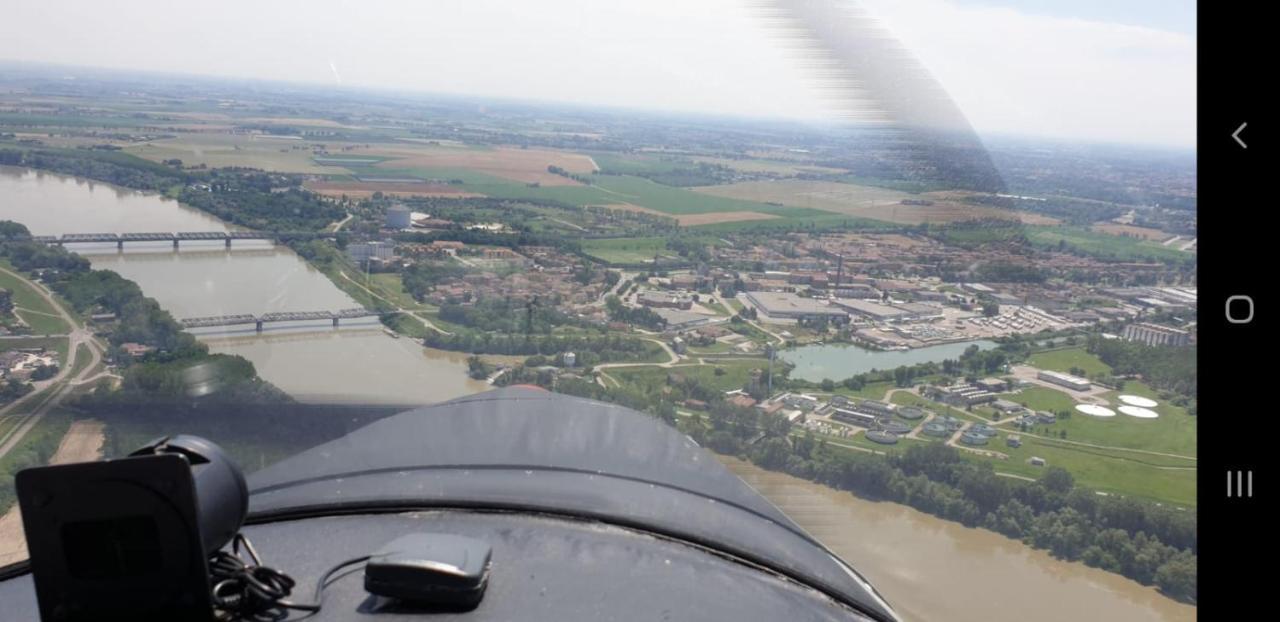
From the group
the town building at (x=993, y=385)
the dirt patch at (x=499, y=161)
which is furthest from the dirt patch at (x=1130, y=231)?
the dirt patch at (x=499, y=161)

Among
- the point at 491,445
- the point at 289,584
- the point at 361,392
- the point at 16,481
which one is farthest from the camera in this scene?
the point at 361,392

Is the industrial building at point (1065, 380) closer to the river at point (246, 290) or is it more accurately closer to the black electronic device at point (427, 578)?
the river at point (246, 290)

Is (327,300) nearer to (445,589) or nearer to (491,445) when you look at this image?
(491,445)

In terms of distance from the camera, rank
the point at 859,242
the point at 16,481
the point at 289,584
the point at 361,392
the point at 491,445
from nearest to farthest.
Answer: the point at 16,481 < the point at 289,584 < the point at 491,445 < the point at 361,392 < the point at 859,242

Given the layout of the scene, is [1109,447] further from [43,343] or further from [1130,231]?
[43,343]

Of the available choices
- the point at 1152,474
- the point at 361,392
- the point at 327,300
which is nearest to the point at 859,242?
the point at 1152,474

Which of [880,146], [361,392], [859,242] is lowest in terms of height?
[361,392]
